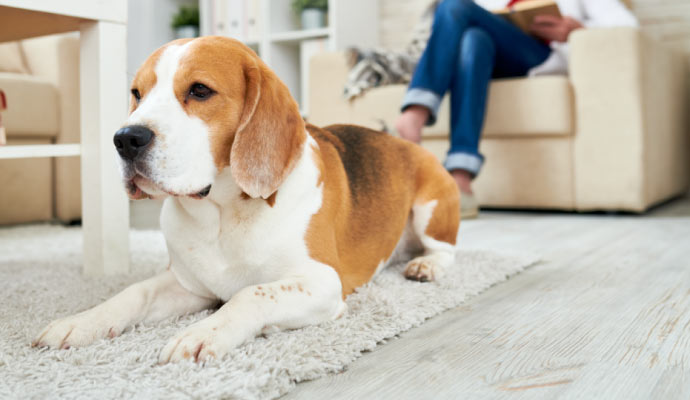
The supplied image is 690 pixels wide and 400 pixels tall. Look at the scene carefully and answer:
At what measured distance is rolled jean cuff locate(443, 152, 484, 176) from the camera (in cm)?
281

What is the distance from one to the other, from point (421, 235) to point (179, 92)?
0.82 meters

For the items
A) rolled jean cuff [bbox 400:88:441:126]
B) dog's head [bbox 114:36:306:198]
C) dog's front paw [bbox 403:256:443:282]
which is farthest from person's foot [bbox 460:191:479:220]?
dog's head [bbox 114:36:306:198]

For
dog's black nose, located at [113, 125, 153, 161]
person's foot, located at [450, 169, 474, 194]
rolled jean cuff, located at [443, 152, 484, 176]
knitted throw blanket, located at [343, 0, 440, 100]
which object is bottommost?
person's foot, located at [450, 169, 474, 194]

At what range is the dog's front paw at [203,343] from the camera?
90 centimetres

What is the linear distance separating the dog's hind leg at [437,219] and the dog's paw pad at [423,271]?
39 mm

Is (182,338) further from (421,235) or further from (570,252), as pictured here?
(570,252)

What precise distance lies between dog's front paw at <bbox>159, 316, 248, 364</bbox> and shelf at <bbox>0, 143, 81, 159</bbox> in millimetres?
830

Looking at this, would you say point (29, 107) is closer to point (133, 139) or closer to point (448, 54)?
point (448, 54)

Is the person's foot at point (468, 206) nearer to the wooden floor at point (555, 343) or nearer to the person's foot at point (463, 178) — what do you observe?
the person's foot at point (463, 178)

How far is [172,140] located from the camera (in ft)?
3.19

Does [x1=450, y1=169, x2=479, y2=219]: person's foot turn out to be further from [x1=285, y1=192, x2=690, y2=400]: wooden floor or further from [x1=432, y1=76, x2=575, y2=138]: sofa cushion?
[x1=285, y1=192, x2=690, y2=400]: wooden floor

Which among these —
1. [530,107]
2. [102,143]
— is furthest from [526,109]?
[102,143]

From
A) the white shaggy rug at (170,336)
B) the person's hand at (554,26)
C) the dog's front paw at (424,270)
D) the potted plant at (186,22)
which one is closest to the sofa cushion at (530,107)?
the person's hand at (554,26)

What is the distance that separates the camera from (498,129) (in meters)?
3.04
